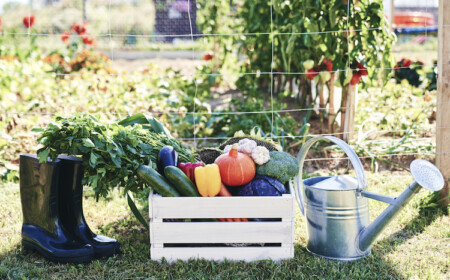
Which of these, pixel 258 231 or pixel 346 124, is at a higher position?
pixel 346 124

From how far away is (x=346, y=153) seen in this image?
2277 millimetres

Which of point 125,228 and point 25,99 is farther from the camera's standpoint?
point 25,99

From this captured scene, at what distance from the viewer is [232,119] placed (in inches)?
172

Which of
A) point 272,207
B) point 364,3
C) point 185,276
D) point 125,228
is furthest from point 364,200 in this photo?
point 364,3

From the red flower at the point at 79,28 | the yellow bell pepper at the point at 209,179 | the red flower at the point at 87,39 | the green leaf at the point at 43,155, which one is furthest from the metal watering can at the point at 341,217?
the red flower at the point at 79,28

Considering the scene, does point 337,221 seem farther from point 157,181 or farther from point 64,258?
point 64,258

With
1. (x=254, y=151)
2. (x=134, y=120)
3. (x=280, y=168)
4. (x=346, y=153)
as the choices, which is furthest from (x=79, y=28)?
(x=346, y=153)

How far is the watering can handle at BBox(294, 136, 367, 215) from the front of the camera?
7.20ft

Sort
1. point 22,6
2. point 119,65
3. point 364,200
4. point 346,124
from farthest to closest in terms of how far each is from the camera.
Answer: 1. point 22,6
2. point 119,65
3. point 346,124
4. point 364,200

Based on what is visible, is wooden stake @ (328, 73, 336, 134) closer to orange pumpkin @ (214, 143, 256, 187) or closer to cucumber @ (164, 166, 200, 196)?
orange pumpkin @ (214, 143, 256, 187)

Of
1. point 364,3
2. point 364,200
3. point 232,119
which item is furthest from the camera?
point 232,119

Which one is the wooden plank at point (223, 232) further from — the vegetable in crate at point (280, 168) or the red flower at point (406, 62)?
the red flower at point (406, 62)

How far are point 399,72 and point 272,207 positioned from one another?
3.62 metres

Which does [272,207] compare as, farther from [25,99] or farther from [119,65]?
[119,65]
